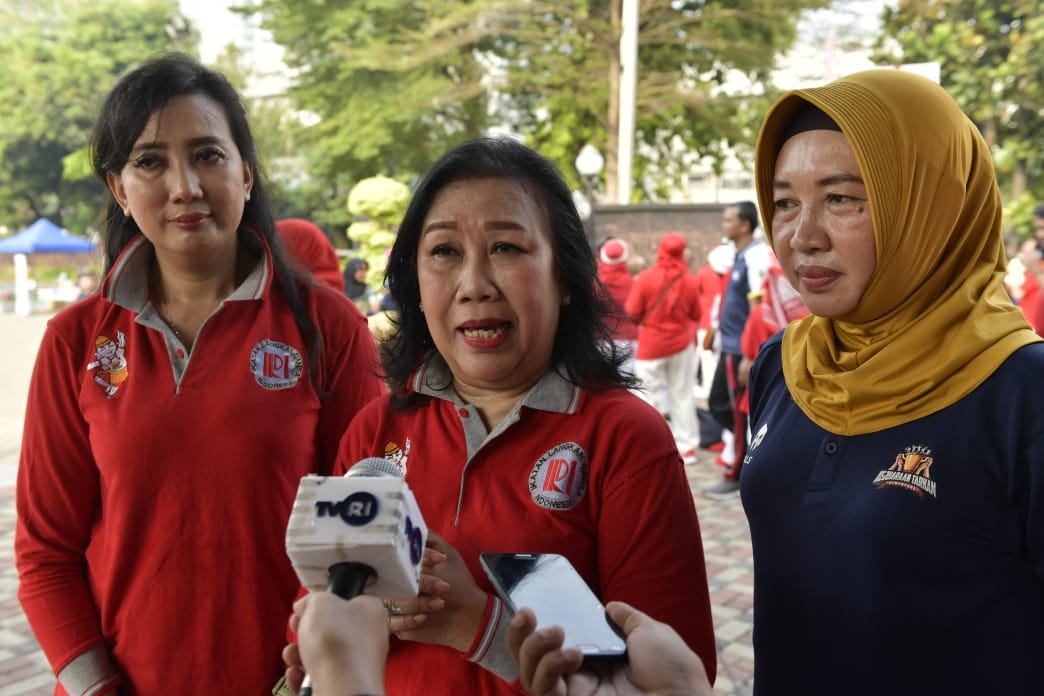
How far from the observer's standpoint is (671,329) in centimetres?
793

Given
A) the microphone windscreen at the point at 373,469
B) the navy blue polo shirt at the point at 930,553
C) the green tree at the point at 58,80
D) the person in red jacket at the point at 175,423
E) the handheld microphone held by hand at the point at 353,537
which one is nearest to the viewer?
the handheld microphone held by hand at the point at 353,537

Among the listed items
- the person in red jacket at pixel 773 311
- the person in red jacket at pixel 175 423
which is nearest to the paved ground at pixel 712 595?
the person in red jacket at pixel 773 311

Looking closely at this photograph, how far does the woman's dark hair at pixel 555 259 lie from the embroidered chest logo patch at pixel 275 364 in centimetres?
22

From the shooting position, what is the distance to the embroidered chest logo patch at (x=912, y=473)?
61.1 inches

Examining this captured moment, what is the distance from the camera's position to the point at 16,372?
14.0 m

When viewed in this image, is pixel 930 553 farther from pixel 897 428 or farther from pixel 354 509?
pixel 354 509

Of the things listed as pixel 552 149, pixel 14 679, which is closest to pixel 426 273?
pixel 14 679

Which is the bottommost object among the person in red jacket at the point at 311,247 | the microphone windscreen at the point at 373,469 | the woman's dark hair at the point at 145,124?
the person in red jacket at the point at 311,247

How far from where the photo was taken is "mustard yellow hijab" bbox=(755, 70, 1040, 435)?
5.26 ft

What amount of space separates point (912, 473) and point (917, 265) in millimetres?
396

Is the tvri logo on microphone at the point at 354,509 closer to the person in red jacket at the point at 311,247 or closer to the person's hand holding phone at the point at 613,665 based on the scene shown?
the person's hand holding phone at the point at 613,665

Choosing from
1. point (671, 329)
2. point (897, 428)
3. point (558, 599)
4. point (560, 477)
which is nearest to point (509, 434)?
point (560, 477)

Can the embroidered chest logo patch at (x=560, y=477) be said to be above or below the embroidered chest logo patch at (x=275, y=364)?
below

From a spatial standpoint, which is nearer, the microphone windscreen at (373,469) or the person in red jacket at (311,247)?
the microphone windscreen at (373,469)
